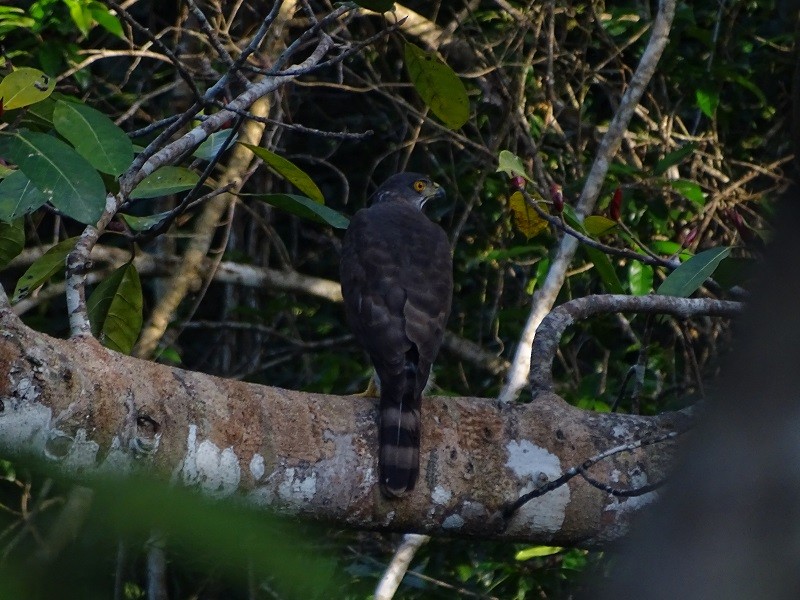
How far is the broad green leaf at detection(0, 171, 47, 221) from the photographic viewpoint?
9.33 feet

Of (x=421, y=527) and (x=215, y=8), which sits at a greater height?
(x=215, y=8)

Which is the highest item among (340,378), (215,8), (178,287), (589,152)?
(215,8)

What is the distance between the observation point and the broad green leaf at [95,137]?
9.60ft

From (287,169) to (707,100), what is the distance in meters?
3.13

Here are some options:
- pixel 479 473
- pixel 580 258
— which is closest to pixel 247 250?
pixel 580 258

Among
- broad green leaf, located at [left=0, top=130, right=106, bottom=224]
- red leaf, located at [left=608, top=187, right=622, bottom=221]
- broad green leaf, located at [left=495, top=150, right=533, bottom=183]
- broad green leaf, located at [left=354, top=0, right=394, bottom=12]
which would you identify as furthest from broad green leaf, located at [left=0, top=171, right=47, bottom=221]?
A: red leaf, located at [left=608, top=187, right=622, bottom=221]

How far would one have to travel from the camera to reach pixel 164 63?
21.3 ft

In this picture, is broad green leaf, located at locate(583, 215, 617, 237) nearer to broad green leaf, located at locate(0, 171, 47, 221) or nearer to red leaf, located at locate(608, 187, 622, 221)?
red leaf, located at locate(608, 187, 622, 221)

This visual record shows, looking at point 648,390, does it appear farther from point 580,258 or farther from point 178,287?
point 178,287

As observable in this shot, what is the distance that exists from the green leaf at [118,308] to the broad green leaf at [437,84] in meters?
1.09

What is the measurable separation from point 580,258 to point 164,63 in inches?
107

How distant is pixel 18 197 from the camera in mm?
2891

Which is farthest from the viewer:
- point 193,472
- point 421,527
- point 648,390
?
point 648,390

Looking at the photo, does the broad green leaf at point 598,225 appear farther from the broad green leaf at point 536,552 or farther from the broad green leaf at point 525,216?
the broad green leaf at point 536,552
